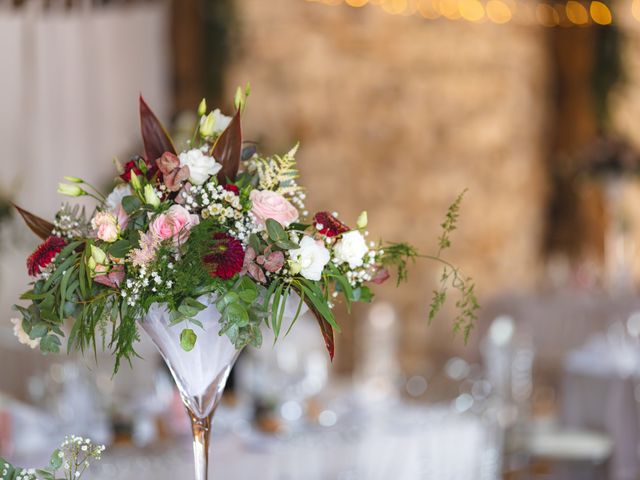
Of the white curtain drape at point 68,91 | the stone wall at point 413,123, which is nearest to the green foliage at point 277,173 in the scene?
the white curtain drape at point 68,91

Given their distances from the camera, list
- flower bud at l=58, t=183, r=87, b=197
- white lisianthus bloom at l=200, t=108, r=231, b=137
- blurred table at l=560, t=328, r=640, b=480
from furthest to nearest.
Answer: blurred table at l=560, t=328, r=640, b=480, white lisianthus bloom at l=200, t=108, r=231, b=137, flower bud at l=58, t=183, r=87, b=197

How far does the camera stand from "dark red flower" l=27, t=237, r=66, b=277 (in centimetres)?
158

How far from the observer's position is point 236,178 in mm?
Result: 1680

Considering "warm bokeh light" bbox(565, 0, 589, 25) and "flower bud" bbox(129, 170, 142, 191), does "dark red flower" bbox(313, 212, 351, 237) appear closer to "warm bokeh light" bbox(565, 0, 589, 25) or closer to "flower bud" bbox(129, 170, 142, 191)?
"flower bud" bbox(129, 170, 142, 191)

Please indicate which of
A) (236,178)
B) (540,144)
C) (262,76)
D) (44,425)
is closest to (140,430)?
(44,425)

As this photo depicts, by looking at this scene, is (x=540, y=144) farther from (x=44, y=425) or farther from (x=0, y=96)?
(x=44, y=425)

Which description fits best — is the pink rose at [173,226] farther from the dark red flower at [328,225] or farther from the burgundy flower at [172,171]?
the dark red flower at [328,225]

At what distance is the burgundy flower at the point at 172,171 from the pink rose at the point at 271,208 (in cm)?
10

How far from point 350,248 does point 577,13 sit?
304 inches

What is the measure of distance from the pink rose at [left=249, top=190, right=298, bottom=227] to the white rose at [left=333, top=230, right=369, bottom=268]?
0.08m

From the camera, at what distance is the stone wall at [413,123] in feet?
24.5

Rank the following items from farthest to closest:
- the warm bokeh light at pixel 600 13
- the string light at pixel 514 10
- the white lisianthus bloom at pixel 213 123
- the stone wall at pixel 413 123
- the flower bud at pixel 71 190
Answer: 1. the warm bokeh light at pixel 600 13
2. the string light at pixel 514 10
3. the stone wall at pixel 413 123
4. the white lisianthus bloom at pixel 213 123
5. the flower bud at pixel 71 190

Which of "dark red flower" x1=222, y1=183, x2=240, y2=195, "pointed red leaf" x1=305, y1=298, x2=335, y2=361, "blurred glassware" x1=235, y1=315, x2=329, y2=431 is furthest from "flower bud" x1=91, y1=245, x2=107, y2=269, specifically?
"blurred glassware" x1=235, y1=315, x2=329, y2=431

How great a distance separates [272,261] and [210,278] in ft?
0.30
